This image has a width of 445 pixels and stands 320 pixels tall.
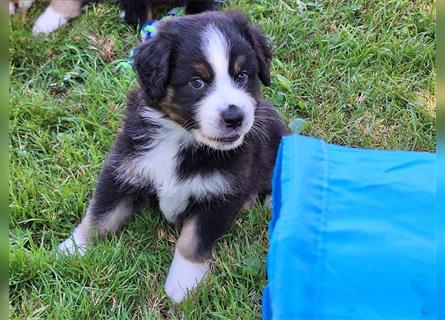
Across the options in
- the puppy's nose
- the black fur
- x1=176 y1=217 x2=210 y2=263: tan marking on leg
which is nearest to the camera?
the puppy's nose

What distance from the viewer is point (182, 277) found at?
311cm

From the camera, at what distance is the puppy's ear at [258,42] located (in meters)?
3.09

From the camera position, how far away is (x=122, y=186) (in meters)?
3.24

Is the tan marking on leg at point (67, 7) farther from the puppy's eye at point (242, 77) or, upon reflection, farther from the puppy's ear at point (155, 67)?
the puppy's eye at point (242, 77)

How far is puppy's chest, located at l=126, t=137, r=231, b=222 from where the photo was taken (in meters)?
3.13

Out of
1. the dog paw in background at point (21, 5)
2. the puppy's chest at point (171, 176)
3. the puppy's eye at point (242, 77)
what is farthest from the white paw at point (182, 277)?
the dog paw in background at point (21, 5)

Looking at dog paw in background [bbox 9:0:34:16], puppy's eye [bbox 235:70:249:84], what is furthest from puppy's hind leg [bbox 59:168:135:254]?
dog paw in background [bbox 9:0:34:16]

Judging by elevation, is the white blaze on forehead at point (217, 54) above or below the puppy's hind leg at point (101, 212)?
above

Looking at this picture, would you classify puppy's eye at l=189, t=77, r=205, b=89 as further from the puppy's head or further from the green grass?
the green grass

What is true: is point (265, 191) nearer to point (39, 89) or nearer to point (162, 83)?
point (162, 83)

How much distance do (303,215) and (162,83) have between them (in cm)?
109

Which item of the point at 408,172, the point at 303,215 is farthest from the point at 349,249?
the point at 408,172

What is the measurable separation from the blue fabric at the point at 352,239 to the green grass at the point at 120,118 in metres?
0.93

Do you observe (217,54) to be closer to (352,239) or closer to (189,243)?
(189,243)
